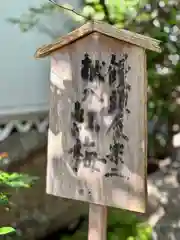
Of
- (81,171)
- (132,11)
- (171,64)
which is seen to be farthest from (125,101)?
(171,64)

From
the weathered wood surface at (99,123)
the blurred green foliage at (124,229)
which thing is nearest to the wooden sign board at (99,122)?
the weathered wood surface at (99,123)

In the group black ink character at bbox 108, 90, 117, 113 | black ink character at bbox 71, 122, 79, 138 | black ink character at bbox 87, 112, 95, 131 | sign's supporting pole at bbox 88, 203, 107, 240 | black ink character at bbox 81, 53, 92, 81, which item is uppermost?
black ink character at bbox 81, 53, 92, 81

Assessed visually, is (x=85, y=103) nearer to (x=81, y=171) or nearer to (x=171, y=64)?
(x=81, y=171)

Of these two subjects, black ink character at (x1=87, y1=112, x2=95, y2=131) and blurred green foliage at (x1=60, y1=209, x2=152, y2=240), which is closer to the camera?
black ink character at (x1=87, y1=112, x2=95, y2=131)

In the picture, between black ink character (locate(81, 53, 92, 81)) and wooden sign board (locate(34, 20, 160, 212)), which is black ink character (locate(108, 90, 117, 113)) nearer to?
wooden sign board (locate(34, 20, 160, 212))

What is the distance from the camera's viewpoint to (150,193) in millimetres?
3127

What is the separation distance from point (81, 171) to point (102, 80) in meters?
0.37

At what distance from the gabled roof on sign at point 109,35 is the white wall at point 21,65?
1.34 m

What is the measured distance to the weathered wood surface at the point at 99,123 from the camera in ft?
5.33

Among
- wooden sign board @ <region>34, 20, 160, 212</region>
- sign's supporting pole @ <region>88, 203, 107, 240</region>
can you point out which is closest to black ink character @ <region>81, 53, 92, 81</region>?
wooden sign board @ <region>34, 20, 160, 212</region>

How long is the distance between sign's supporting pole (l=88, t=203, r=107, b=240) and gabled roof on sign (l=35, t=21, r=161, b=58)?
66cm

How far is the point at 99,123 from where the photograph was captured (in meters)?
1.69

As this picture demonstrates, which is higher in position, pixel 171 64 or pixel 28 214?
pixel 171 64

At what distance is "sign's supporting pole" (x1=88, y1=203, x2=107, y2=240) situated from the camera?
1796mm
